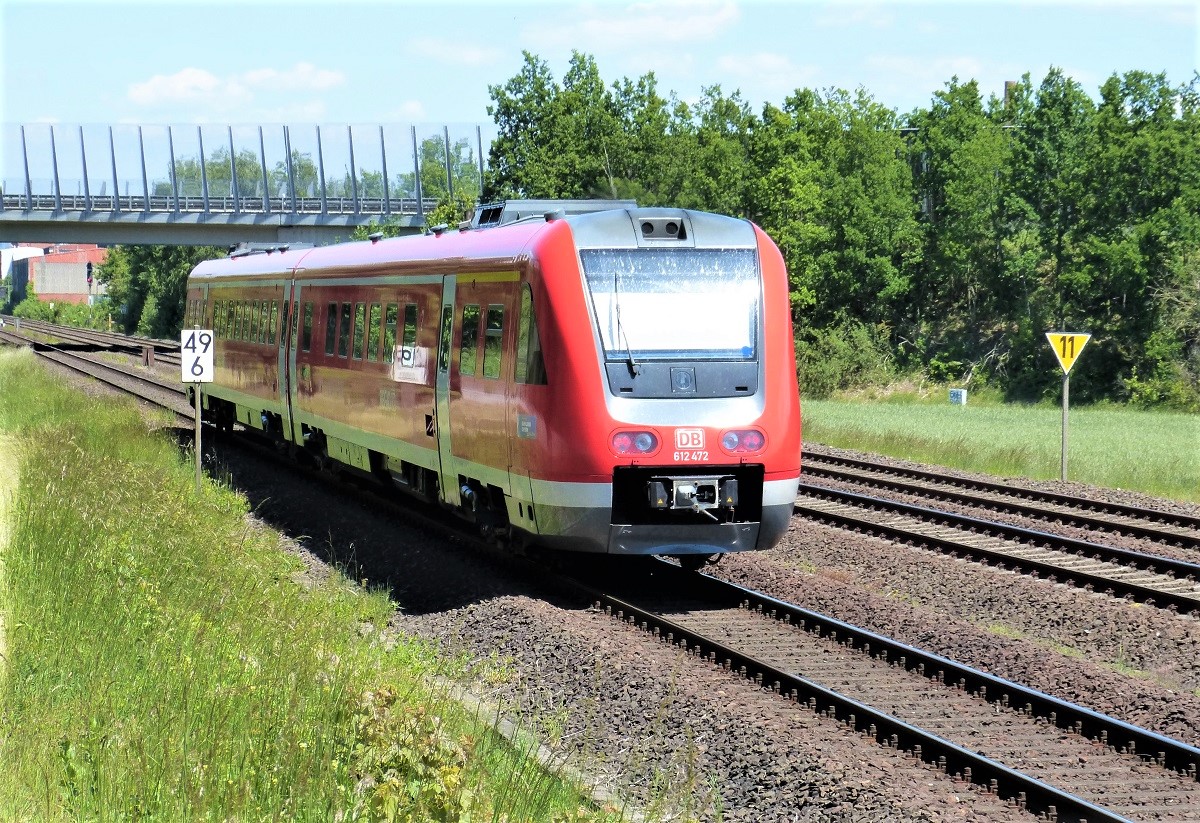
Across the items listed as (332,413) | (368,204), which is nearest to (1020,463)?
(332,413)

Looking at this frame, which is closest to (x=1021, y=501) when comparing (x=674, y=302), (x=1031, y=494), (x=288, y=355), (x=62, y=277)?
(x=1031, y=494)

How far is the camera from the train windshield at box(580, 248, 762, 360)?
464 inches

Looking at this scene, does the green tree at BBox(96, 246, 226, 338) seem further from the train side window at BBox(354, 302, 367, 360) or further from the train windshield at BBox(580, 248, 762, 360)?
the train windshield at BBox(580, 248, 762, 360)

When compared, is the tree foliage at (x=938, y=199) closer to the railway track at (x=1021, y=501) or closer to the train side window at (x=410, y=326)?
the railway track at (x=1021, y=501)

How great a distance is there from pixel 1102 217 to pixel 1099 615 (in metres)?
43.5

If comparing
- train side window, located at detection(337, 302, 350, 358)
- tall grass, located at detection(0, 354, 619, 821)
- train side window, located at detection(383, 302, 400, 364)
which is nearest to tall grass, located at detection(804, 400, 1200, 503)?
train side window, located at detection(337, 302, 350, 358)

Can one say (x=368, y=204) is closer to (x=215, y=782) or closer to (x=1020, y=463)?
(x=1020, y=463)

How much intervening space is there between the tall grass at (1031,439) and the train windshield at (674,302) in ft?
39.2

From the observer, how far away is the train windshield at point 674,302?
38.7 ft

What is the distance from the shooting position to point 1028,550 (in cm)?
1545

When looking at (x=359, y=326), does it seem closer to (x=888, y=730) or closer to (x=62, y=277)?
(x=888, y=730)

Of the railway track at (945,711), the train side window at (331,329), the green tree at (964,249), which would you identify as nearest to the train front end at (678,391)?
the railway track at (945,711)

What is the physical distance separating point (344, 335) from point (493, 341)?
5.69 meters

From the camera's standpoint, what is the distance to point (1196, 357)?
46.5 metres
